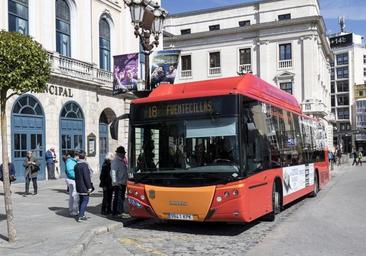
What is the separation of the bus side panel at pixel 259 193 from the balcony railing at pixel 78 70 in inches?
661

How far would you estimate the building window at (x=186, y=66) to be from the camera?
6459 cm

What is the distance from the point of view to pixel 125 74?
17281 millimetres

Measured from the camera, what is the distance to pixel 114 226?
36.6ft

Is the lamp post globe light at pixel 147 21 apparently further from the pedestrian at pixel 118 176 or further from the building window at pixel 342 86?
the building window at pixel 342 86

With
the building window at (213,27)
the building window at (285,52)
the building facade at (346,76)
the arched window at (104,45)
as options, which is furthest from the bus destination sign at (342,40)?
the arched window at (104,45)

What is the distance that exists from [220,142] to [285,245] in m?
2.27

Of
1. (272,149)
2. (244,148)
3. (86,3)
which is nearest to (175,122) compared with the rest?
(244,148)

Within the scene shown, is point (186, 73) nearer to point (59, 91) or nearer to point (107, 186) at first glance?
point (59, 91)

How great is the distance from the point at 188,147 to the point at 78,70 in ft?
66.0

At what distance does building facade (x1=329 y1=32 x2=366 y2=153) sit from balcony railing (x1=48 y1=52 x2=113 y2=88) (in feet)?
310

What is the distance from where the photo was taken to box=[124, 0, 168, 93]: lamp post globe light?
554 inches

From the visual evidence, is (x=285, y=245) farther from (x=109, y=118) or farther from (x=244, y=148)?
(x=109, y=118)

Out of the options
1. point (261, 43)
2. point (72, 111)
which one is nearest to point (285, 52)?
point (261, 43)

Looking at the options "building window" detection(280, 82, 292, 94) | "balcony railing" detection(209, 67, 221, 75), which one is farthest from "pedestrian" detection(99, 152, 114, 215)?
"balcony railing" detection(209, 67, 221, 75)
